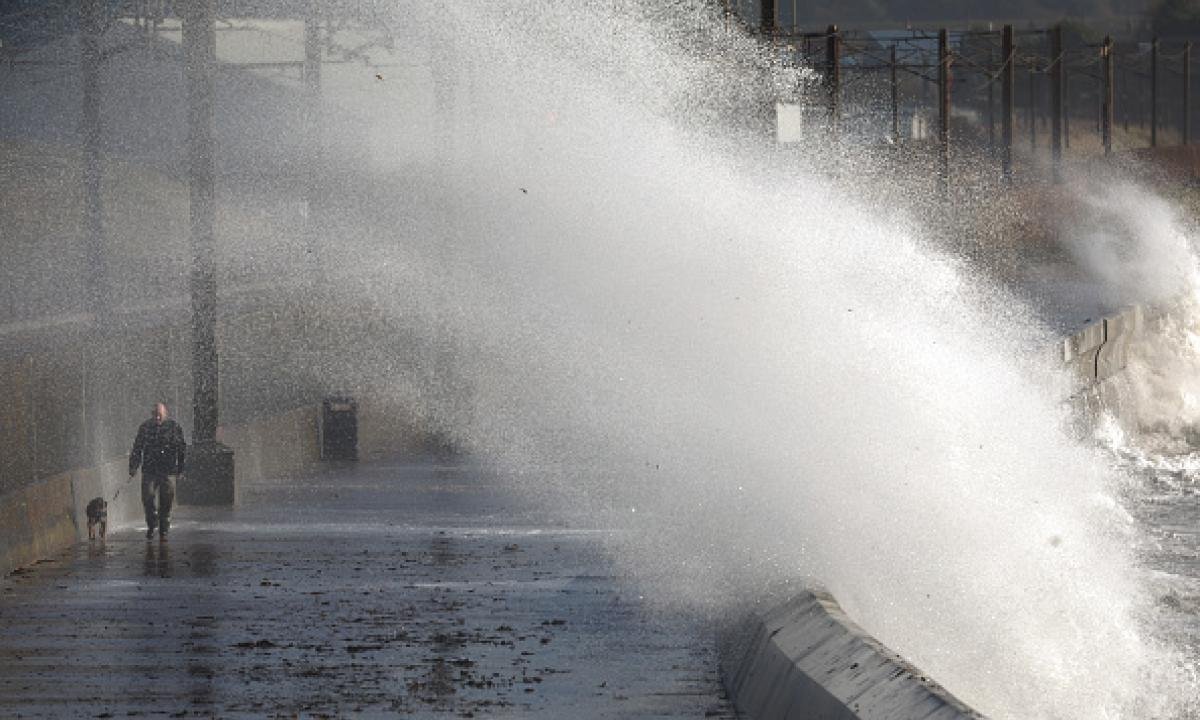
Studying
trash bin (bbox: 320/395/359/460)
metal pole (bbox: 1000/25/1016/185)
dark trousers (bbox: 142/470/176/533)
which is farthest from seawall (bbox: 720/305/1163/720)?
metal pole (bbox: 1000/25/1016/185)

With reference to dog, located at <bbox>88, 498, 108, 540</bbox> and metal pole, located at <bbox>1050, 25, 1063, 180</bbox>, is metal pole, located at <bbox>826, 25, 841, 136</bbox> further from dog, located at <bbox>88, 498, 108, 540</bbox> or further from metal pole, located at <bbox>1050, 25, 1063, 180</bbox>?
metal pole, located at <bbox>1050, 25, 1063, 180</bbox>

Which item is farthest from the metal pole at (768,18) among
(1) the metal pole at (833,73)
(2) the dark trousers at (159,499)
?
(2) the dark trousers at (159,499)

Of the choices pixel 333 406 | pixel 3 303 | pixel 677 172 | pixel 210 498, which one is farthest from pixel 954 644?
pixel 3 303

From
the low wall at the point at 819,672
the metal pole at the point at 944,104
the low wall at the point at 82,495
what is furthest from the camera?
the metal pole at the point at 944,104

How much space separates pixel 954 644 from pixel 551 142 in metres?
16.2

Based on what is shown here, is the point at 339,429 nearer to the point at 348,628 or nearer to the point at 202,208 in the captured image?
the point at 202,208

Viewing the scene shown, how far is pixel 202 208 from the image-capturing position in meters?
22.7

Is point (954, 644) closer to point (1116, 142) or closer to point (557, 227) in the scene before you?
point (557, 227)

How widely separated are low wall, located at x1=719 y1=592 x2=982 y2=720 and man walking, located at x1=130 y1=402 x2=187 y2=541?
7066 mm

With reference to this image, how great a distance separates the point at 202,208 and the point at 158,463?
14.1 feet

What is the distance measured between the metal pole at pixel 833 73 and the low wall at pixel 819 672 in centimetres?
2333

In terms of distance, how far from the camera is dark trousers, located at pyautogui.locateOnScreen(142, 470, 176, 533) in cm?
1894

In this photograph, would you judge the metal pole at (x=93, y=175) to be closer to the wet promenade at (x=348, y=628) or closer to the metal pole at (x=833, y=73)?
the wet promenade at (x=348, y=628)

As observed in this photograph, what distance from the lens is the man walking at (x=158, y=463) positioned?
1897 centimetres
